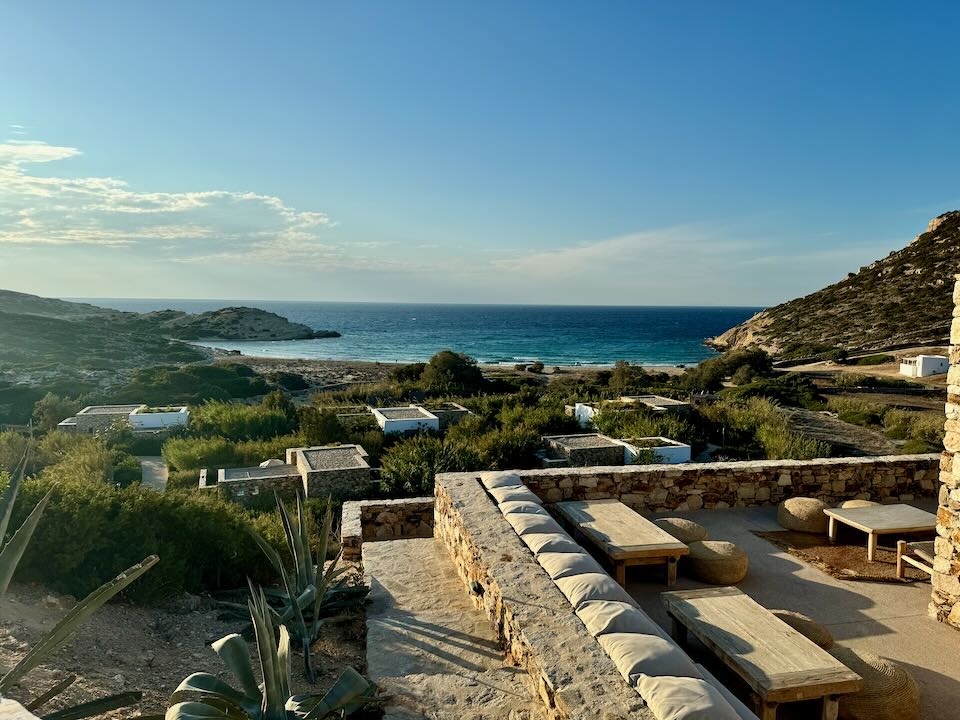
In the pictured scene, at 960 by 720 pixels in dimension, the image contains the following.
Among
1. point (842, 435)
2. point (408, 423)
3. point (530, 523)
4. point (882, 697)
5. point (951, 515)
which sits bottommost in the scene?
point (842, 435)

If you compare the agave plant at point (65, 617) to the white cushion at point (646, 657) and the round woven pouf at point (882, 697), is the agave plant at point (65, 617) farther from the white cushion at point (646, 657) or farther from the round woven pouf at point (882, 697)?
the round woven pouf at point (882, 697)

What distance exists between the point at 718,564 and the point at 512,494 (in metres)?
1.84

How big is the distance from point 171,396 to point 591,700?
933 inches

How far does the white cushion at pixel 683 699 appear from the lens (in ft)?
8.91

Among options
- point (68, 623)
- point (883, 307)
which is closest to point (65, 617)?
point (68, 623)

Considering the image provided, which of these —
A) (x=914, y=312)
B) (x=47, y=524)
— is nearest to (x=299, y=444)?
(x=47, y=524)

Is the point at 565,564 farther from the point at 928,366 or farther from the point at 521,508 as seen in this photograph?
the point at 928,366

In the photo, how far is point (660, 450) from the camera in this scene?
1255 cm

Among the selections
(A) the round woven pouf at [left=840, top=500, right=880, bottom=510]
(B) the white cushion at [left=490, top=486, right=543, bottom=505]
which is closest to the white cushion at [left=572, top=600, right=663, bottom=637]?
(B) the white cushion at [left=490, top=486, right=543, bottom=505]

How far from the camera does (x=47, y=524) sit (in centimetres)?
528

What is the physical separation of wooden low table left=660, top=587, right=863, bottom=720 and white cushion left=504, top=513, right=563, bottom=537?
1.10m

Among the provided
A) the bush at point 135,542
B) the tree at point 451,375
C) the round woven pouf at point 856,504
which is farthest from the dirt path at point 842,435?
the bush at point 135,542

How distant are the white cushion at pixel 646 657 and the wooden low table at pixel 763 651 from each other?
0.52 metres

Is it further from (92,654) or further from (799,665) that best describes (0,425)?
(799,665)
